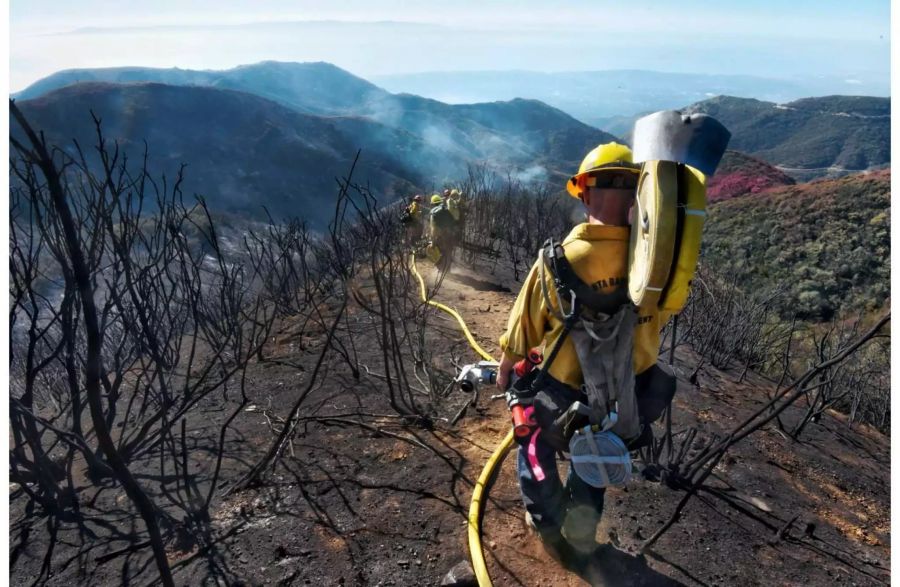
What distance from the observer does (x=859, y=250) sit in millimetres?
15641

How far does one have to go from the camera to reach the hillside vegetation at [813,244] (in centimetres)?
1401

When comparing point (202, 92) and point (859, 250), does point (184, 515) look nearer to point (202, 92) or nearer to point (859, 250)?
point (859, 250)

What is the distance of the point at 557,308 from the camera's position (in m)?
2.10

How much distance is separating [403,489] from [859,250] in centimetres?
1771

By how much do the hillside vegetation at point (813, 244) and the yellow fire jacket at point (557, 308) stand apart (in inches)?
453

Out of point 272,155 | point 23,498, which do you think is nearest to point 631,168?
point 23,498

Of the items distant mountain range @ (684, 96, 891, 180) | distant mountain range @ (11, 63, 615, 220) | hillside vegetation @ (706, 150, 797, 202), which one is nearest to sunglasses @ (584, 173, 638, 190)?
hillside vegetation @ (706, 150, 797, 202)

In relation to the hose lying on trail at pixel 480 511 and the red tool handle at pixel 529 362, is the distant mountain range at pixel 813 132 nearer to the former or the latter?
the hose lying on trail at pixel 480 511

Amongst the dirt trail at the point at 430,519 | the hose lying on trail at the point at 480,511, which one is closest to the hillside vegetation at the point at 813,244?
the dirt trail at the point at 430,519

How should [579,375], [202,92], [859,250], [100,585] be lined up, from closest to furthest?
[579,375]
[100,585]
[859,250]
[202,92]

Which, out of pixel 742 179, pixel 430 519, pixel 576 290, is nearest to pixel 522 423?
pixel 576 290

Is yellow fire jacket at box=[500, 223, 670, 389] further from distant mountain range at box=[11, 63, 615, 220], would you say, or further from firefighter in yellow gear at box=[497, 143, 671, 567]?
distant mountain range at box=[11, 63, 615, 220]

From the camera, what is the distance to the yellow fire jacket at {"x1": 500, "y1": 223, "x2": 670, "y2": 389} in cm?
201

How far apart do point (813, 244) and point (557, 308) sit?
19.0 meters
